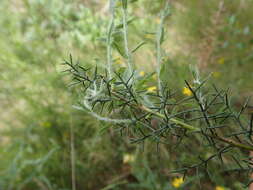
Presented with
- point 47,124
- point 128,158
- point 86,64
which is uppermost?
point 86,64

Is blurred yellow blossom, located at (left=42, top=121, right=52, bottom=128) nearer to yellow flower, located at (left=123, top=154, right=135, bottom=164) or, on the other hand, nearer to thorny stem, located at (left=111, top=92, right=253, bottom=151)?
yellow flower, located at (left=123, top=154, right=135, bottom=164)

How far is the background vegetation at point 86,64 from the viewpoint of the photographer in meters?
1.37

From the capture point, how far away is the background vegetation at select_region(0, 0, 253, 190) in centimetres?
137

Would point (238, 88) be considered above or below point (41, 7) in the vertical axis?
below

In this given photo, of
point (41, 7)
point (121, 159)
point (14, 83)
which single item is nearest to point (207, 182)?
point (121, 159)

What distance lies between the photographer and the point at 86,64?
4.80 ft

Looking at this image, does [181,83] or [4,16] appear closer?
[181,83]

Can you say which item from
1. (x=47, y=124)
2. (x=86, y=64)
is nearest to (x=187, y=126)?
(x=86, y=64)

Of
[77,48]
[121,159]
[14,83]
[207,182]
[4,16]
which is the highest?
[4,16]

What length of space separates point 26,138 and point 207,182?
1.13 meters

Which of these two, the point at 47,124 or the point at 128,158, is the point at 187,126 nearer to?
the point at 128,158

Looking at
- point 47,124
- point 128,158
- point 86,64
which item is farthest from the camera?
point 47,124

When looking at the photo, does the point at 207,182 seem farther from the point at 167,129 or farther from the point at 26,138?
the point at 26,138

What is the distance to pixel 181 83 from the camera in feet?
4.38
